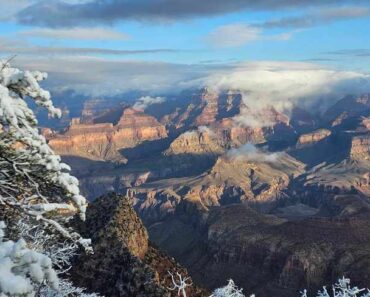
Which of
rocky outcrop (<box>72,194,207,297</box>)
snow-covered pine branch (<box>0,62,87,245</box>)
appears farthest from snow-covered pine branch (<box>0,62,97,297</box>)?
rocky outcrop (<box>72,194,207,297</box>)

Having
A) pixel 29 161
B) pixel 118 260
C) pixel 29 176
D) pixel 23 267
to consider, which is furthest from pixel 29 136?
pixel 118 260

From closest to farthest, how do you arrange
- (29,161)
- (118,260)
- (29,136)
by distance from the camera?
(29,136) < (29,161) < (118,260)

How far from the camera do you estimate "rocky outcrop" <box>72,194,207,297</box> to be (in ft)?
232

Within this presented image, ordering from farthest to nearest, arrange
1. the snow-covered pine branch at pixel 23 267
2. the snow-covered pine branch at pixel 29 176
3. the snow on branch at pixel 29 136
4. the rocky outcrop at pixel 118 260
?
the rocky outcrop at pixel 118 260 → the snow on branch at pixel 29 136 → the snow-covered pine branch at pixel 29 176 → the snow-covered pine branch at pixel 23 267

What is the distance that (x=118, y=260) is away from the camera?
3095 inches

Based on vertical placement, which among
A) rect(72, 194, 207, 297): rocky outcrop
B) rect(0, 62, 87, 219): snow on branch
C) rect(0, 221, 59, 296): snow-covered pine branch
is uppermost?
rect(0, 62, 87, 219): snow on branch

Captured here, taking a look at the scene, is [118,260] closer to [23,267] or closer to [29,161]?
[29,161]

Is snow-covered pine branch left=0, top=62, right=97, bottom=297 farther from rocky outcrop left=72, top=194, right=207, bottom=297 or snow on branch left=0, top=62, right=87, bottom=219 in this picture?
rocky outcrop left=72, top=194, right=207, bottom=297

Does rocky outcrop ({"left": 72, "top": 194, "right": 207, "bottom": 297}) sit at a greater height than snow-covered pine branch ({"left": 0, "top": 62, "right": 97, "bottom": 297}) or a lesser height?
lesser

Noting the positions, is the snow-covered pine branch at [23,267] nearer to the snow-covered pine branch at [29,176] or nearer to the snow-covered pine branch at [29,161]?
the snow-covered pine branch at [29,176]

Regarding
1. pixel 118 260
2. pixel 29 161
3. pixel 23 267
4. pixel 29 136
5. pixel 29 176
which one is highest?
pixel 29 136

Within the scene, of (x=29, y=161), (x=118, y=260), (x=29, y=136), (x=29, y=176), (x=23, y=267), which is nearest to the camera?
(x=23, y=267)

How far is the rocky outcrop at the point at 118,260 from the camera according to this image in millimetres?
70625

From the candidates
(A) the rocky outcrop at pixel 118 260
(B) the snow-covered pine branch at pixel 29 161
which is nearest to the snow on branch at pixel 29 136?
(B) the snow-covered pine branch at pixel 29 161
